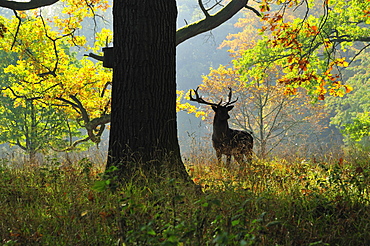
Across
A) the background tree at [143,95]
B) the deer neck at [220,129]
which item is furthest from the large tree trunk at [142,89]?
the deer neck at [220,129]

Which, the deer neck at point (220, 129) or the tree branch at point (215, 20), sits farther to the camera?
the tree branch at point (215, 20)

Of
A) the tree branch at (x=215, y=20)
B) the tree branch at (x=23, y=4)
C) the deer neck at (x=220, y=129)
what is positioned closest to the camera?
the tree branch at (x=23, y=4)

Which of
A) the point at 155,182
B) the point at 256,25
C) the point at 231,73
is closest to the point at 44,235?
the point at 155,182

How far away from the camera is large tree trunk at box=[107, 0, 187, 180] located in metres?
4.79

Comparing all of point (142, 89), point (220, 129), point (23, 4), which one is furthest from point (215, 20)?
point (23, 4)

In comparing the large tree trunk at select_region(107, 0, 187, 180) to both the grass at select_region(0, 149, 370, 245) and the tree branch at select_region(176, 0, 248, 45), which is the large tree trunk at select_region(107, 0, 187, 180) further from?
the tree branch at select_region(176, 0, 248, 45)

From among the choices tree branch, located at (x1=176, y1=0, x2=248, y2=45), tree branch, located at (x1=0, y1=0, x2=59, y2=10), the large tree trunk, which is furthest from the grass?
tree branch, located at (x1=176, y1=0, x2=248, y2=45)

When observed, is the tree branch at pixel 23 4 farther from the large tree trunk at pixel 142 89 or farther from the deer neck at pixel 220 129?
the deer neck at pixel 220 129

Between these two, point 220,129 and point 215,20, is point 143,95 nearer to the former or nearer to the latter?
point 220,129

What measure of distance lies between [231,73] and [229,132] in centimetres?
1414

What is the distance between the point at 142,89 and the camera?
4.83 metres

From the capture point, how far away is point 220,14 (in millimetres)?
7980

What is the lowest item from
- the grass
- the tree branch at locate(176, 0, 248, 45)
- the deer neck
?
the grass

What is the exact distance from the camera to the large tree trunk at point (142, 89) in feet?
15.7
